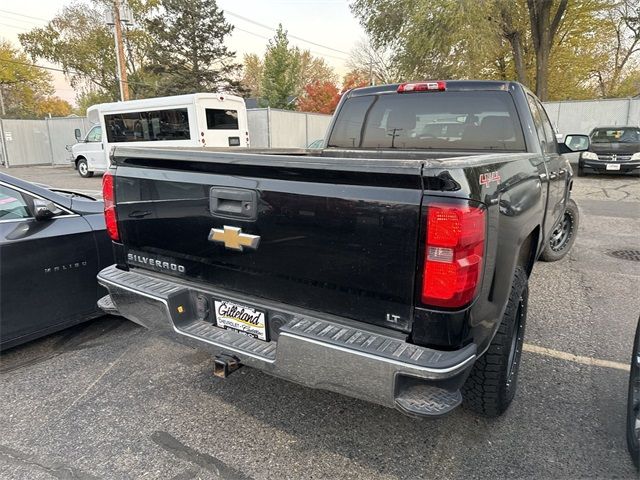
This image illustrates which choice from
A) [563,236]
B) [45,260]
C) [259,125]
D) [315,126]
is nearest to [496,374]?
[45,260]

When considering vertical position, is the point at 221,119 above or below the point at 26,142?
above

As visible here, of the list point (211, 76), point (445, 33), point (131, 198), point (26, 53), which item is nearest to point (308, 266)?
point (131, 198)

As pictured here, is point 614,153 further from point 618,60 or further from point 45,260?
point 618,60

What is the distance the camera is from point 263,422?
8.76 ft

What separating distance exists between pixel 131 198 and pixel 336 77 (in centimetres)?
5748

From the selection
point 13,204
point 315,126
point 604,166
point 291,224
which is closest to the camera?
point 291,224

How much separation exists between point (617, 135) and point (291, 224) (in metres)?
16.5

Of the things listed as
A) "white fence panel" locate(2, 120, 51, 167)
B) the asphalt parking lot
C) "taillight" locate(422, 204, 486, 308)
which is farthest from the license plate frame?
"white fence panel" locate(2, 120, 51, 167)

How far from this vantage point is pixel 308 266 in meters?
2.10

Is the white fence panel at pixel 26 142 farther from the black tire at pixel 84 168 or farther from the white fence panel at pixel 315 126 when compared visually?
the white fence panel at pixel 315 126

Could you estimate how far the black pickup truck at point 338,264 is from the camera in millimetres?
1803

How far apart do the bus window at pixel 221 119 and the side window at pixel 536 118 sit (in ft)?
40.9

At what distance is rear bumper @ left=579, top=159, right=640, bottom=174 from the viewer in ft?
46.2

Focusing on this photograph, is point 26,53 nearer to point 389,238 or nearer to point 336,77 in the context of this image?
point 336,77
